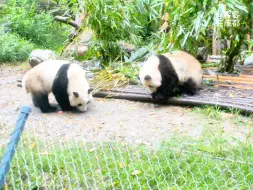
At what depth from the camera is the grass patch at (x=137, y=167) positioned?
3.26 m

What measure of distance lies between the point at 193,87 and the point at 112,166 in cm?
276

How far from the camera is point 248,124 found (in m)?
4.86

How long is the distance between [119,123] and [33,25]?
7922 millimetres

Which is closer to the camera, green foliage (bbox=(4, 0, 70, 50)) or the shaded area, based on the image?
the shaded area

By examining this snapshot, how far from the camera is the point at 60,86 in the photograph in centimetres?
560

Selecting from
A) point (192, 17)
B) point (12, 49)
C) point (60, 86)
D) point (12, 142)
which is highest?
point (192, 17)

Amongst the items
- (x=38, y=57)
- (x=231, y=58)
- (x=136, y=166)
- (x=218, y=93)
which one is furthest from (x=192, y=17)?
(x=38, y=57)

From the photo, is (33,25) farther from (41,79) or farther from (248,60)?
(41,79)

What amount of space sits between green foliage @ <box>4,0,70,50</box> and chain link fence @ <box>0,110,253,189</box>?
8138mm

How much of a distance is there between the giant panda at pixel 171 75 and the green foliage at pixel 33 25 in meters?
6.16

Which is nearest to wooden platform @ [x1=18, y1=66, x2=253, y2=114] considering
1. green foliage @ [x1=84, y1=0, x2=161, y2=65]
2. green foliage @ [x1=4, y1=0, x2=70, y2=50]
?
green foliage @ [x1=84, y1=0, x2=161, y2=65]

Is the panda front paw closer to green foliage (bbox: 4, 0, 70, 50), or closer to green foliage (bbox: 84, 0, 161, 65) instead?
green foliage (bbox: 84, 0, 161, 65)

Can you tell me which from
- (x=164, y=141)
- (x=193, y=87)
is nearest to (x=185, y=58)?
(x=193, y=87)

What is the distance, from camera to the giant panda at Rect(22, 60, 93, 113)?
562cm
